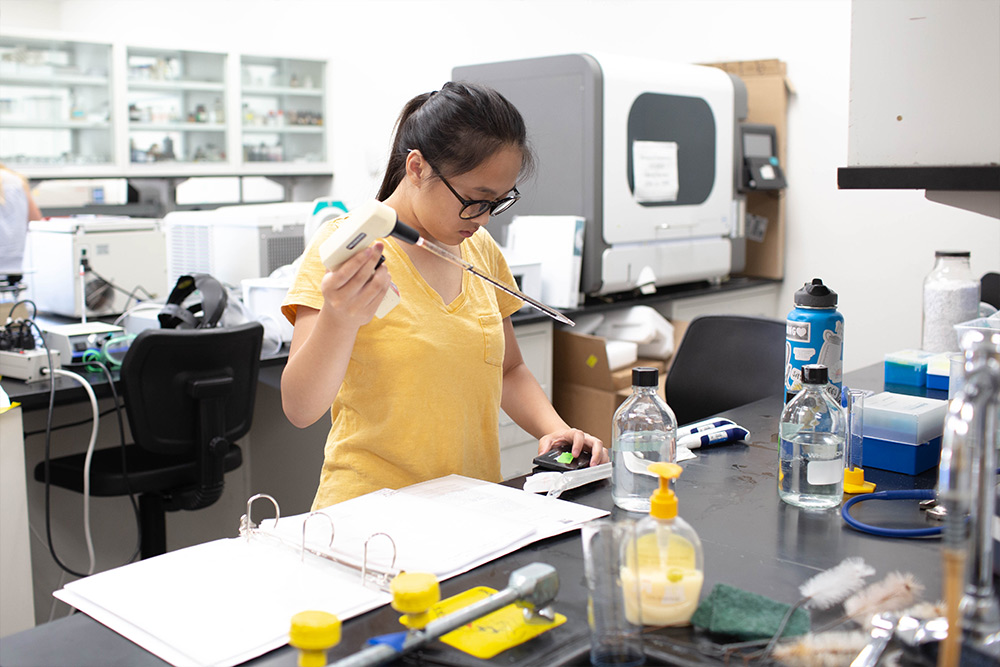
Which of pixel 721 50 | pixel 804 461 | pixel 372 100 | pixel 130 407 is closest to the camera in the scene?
pixel 804 461

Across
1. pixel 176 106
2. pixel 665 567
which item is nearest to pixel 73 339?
pixel 665 567

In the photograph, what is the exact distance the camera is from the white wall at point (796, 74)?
11.1 feet

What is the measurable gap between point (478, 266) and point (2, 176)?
2711 mm

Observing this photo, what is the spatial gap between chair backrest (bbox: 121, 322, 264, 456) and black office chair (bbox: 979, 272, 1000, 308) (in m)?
1.82

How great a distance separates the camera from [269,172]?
5.69 m

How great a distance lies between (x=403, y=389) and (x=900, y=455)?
0.75m

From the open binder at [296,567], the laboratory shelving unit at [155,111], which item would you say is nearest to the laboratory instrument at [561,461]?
the open binder at [296,567]

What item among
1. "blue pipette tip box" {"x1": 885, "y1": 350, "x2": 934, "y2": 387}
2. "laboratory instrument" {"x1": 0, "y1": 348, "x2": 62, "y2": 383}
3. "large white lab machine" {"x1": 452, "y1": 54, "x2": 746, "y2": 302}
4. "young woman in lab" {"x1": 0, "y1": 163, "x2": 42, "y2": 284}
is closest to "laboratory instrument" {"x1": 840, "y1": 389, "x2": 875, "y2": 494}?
"blue pipette tip box" {"x1": 885, "y1": 350, "x2": 934, "y2": 387}

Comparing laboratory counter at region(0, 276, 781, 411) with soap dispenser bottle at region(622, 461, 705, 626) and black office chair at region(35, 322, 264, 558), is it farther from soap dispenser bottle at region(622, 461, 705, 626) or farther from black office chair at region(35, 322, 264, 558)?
soap dispenser bottle at region(622, 461, 705, 626)

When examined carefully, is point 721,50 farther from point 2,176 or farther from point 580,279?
point 2,176

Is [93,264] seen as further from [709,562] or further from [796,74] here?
[796,74]

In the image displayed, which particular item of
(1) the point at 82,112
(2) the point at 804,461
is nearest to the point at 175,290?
(2) the point at 804,461

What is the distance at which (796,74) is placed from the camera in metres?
3.56

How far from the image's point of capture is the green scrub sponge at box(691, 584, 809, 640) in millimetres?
794
